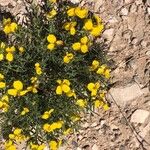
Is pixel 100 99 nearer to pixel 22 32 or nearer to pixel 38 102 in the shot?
pixel 38 102

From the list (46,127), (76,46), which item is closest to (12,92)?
(46,127)

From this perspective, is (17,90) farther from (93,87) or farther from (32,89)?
(93,87)

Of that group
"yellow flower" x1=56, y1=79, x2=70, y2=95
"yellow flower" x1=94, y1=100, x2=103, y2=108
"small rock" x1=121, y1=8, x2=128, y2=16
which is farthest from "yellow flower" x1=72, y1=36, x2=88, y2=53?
"small rock" x1=121, y1=8, x2=128, y2=16

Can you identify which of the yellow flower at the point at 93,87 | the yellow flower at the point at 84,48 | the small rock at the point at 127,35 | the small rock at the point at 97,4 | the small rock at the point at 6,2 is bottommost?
the yellow flower at the point at 93,87

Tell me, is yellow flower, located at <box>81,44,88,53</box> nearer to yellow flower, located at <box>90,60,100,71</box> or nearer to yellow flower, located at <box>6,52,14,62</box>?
yellow flower, located at <box>90,60,100,71</box>

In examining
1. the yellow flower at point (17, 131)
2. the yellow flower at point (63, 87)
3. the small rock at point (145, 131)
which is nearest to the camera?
the yellow flower at point (63, 87)

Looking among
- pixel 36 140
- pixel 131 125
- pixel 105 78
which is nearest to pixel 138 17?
pixel 105 78

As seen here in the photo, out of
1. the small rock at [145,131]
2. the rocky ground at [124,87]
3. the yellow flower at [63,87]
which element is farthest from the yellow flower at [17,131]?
the small rock at [145,131]

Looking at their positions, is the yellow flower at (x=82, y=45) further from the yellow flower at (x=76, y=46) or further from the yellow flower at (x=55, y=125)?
the yellow flower at (x=55, y=125)
